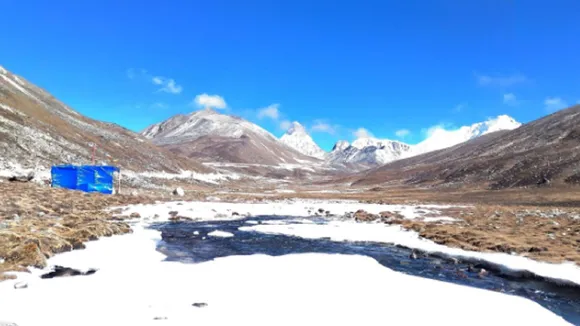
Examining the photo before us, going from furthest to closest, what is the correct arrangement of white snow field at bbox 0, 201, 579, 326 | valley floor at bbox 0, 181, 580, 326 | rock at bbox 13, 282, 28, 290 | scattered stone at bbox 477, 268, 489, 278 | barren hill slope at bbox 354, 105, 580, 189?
barren hill slope at bbox 354, 105, 580, 189
scattered stone at bbox 477, 268, 489, 278
rock at bbox 13, 282, 28, 290
valley floor at bbox 0, 181, 580, 326
white snow field at bbox 0, 201, 579, 326

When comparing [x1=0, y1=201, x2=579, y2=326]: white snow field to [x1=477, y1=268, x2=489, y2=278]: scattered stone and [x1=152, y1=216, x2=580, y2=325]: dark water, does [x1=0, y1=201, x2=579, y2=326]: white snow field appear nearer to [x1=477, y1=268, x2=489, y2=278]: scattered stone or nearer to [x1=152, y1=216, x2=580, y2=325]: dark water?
[x1=152, y1=216, x2=580, y2=325]: dark water

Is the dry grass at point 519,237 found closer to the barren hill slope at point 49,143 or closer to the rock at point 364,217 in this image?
the rock at point 364,217

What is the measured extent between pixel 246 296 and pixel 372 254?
35.6ft

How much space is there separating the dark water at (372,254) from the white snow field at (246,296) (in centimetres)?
118

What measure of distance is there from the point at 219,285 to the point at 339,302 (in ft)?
14.1

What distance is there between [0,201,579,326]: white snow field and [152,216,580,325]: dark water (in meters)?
1.18

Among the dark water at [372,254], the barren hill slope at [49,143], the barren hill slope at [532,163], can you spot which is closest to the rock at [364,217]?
the dark water at [372,254]

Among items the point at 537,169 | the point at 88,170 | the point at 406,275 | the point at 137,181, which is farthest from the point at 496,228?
the point at 537,169

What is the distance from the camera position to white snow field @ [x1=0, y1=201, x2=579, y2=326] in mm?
10383

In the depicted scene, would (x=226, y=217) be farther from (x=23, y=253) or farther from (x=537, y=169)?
(x=537, y=169)

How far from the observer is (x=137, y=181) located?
67438 millimetres

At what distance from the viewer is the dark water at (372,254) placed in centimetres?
1406

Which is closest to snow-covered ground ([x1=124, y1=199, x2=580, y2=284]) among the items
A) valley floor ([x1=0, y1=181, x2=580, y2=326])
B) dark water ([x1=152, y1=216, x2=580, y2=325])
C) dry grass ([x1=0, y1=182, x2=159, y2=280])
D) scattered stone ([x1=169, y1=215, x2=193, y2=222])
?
valley floor ([x1=0, y1=181, x2=580, y2=326])

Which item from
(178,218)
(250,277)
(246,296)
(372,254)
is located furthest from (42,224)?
(372,254)
